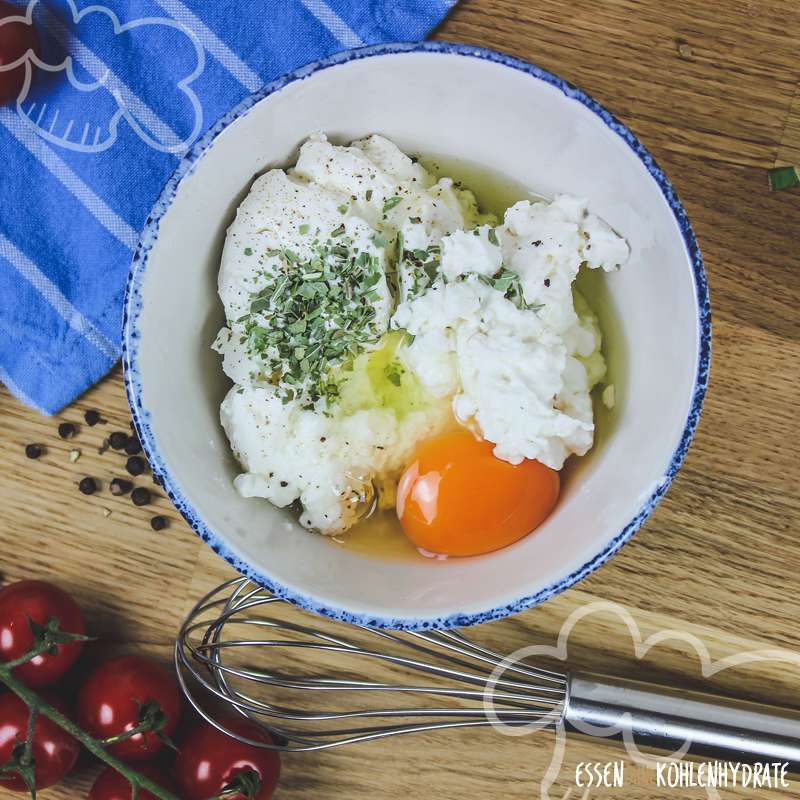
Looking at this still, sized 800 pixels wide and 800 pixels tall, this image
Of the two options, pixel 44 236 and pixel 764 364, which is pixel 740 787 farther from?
pixel 44 236

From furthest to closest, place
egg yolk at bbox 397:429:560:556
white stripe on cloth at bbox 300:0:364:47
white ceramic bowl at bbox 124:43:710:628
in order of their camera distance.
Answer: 1. white stripe on cloth at bbox 300:0:364:47
2. egg yolk at bbox 397:429:560:556
3. white ceramic bowl at bbox 124:43:710:628

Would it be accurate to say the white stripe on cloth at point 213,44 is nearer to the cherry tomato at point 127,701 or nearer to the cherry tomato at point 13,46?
the cherry tomato at point 13,46

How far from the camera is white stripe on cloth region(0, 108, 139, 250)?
134cm

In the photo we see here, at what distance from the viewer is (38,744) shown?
4.18 ft

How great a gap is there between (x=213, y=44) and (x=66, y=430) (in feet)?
2.13

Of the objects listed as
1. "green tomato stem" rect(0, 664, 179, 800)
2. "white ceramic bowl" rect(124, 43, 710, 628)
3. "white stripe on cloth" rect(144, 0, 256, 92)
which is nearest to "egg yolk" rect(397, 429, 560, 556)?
"white ceramic bowl" rect(124, 43, 710, 628)

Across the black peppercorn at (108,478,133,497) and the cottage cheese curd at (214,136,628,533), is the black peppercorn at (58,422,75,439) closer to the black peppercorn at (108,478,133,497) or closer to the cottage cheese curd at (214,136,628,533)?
the black peppercorn at (108,478,133,497)

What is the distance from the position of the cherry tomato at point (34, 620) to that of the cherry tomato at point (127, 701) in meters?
0.06

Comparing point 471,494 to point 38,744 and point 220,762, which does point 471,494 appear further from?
point 38,744

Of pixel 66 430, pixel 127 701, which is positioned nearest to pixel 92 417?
pixel 66 430

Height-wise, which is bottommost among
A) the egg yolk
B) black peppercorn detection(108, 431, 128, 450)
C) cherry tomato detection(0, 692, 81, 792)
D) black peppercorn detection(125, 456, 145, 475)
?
the egg yolk

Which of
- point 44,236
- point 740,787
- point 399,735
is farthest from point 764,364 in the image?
point 44,236

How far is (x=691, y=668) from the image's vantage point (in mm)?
1335

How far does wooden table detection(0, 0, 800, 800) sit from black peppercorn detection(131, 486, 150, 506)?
0.03 meters
